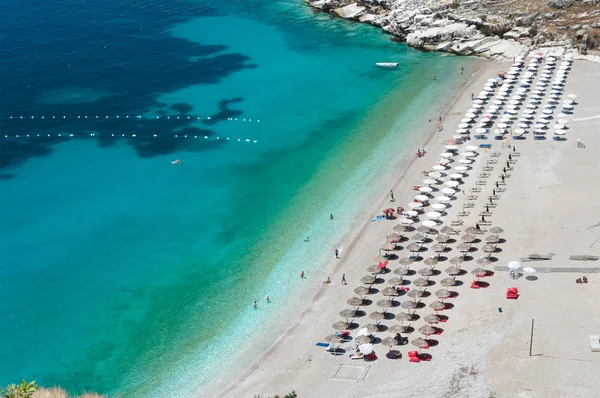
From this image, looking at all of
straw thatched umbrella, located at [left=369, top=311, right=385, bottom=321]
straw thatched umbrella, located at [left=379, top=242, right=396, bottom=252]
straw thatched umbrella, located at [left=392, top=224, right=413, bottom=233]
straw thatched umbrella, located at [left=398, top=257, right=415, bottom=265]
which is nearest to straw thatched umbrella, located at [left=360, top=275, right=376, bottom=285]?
straw thatched umbrella, located at [left=398, top=257, right=415, bottom=265]

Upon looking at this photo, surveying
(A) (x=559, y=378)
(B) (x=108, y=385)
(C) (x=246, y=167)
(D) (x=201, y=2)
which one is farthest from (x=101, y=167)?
(D) (x=201, y=2)

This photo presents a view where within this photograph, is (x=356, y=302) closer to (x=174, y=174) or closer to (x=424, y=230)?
(x=424, y=230)

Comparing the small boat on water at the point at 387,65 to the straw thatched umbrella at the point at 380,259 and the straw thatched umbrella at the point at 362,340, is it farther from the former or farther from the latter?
the straw thatched umbrella at the point at 362,340

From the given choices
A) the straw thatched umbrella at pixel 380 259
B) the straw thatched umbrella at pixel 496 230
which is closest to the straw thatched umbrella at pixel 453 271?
the straw thatched umbrella at pixel 380 259

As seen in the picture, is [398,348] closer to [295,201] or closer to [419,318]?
[419,318]

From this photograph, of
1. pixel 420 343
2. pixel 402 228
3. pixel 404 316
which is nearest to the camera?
pixel 420 343

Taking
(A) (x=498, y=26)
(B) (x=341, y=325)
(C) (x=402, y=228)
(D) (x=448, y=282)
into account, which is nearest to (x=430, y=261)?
(D) (x=448, y=282)

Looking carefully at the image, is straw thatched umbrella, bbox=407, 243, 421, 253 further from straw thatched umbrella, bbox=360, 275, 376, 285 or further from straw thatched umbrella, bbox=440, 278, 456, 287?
straw thatched umbrella, bbox=360, 275, 376, 285

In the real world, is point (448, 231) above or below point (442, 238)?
above

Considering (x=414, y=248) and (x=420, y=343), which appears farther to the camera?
(x=414, y=248)
